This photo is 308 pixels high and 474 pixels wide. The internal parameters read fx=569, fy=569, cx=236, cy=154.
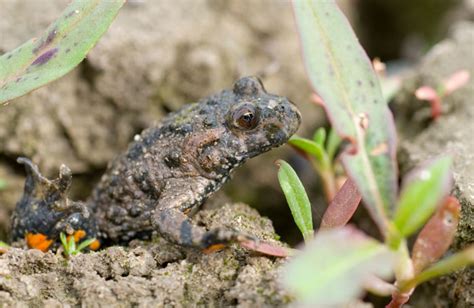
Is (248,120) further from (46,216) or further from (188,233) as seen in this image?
(46,216)

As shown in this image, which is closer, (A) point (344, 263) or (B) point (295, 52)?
(A) point (344, 263)

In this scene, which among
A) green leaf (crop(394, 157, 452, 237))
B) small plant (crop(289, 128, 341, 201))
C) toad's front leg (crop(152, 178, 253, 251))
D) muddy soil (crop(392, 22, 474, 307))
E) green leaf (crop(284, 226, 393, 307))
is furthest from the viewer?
small plant (crop(289, 128, 341, 201))

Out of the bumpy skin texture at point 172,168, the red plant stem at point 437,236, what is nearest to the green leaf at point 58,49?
the bumpy skin texture at point 172,168

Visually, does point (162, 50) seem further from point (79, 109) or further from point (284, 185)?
point (284, 185)

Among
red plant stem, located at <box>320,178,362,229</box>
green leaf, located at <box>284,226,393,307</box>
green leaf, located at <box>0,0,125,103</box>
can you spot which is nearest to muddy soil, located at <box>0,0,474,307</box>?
red plant stem, located at <box>320,178,362,229</box>

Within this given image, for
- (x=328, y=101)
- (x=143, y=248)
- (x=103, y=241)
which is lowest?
(x=103, y=241)

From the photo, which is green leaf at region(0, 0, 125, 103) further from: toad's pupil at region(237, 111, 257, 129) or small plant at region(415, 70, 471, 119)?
small plant at region(415, 70, 471, 119)

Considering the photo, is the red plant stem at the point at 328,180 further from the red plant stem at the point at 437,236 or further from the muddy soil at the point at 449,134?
the red plant stem at the point at 437,236

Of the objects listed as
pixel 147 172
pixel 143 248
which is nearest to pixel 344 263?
pixel 143 248
